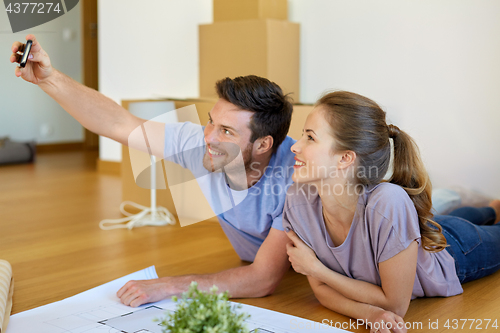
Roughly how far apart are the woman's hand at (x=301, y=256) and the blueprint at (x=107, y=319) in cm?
12

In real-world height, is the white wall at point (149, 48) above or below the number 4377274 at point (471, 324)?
above

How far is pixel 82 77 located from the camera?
4891mm

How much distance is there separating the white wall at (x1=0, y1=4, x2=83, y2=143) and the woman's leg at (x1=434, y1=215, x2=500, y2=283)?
4027mm

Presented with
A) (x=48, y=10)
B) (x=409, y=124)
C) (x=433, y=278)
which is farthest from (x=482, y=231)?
(x=48, y=10)

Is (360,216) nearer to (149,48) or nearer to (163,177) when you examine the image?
(163,177)

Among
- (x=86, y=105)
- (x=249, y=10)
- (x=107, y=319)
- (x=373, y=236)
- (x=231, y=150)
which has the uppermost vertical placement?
(x=249, y=10)

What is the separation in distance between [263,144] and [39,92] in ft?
12.8

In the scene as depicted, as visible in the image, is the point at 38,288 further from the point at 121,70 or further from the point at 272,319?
the point at 121,70

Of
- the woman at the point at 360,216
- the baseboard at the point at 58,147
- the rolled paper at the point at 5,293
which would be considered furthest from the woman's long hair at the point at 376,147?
the baseboard at the point at 58,147

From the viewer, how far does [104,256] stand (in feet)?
5.59

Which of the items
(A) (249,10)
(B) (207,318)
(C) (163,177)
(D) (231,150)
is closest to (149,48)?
(A) (249,10)

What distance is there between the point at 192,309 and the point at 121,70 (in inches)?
120

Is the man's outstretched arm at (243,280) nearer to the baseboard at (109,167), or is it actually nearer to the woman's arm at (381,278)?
the woman's arm at (381,278)

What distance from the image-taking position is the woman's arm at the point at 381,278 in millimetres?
1084
